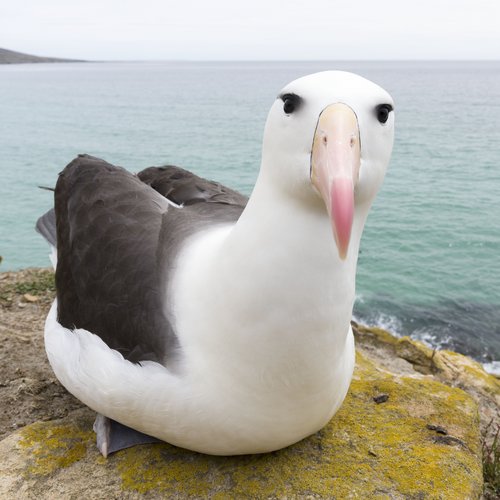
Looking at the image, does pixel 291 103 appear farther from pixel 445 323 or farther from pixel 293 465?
pixel 445 323

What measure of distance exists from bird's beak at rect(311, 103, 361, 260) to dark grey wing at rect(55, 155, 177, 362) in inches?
47.0

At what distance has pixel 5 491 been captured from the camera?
10.8 feet

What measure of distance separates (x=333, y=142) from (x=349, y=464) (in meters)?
2.09

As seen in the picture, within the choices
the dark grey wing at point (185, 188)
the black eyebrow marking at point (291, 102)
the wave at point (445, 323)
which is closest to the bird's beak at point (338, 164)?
the black eyebrow marking at point (291, 102)

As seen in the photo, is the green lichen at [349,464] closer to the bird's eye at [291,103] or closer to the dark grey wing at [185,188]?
the dark grey wing at [185,188]

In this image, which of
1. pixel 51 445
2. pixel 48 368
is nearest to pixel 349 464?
pixel 51 445

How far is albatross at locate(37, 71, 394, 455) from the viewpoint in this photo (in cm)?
223

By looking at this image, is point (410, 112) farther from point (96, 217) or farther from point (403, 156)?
point (96, 217)

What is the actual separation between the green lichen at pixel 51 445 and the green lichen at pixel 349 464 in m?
0.28

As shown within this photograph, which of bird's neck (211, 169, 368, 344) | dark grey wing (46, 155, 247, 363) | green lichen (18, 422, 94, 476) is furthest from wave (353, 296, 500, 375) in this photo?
bird's neck (211, 169, 368, 344)

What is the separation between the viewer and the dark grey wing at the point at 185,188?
405 cm

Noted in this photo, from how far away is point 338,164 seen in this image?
81.1 inches

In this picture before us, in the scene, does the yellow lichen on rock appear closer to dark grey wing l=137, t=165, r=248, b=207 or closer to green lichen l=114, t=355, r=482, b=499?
green lichen l=114, t=355, r=482, b=499

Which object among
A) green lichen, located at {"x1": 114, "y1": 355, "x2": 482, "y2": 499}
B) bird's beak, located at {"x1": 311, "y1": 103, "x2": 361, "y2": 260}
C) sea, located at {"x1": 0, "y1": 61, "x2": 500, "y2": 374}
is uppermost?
bird's beak, located at {"x1": 311, "y1": 103, "x2": 361, "y2": 260}
